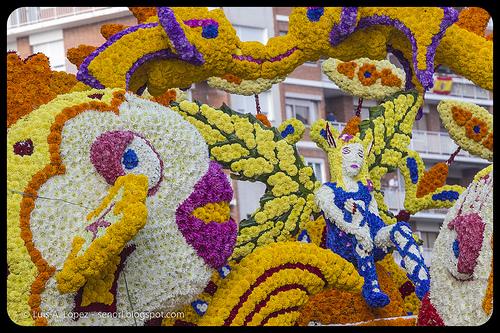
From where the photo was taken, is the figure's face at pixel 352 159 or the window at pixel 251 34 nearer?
the figure's face at pixel 352 159

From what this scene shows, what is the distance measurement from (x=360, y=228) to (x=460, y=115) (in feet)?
6.86

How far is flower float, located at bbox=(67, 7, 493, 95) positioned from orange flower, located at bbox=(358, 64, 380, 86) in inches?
59.6

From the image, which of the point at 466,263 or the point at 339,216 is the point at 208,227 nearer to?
the point at 339,216

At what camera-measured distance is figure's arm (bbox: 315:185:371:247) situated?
529 inches

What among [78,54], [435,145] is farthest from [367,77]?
[435,145]

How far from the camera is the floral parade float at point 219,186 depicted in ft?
35.8

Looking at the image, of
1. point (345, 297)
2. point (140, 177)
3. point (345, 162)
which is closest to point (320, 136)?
point (345, 162)

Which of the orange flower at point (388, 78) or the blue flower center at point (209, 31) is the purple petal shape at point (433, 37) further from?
the orange flower at point (388, 78)

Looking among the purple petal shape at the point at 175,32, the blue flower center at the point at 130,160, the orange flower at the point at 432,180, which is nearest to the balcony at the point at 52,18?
the orange flower at the point at 432,180

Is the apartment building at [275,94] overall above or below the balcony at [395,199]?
above

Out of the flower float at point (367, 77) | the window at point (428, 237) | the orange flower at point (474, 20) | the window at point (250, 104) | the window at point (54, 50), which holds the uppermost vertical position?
the orange flower at point (474, 20)

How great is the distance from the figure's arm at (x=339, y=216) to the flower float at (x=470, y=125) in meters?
1.94

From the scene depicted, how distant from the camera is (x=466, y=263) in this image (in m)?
10.4

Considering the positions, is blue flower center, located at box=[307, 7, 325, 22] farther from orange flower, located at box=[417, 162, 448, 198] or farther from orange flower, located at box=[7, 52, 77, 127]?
orange flower, located at box=[417, 162, 448, 198]
